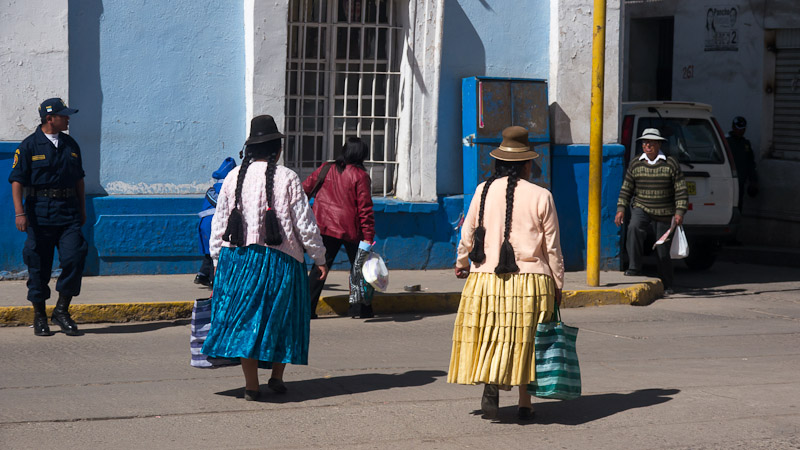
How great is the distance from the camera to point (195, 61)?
11180 millimetres

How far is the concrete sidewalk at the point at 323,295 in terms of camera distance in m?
9.26

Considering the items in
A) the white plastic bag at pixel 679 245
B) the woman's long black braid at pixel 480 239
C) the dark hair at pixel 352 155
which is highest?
the dark hair at pixel 352 155

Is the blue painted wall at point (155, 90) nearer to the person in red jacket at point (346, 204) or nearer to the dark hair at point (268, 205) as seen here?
the person in red jacket at point (346, 204)

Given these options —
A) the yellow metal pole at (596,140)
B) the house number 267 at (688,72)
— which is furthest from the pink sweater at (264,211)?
the house number 267 at (688,72)

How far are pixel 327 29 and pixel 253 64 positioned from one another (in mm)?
1197

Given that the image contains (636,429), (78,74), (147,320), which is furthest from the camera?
(78,74)

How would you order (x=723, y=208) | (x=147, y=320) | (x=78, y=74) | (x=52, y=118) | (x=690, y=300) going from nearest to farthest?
(x=52, y=118), (x=147, y=320), (x=78, y=74), (x=690, y=300), (x=723, y=208)

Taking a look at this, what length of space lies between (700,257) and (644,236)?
2854 mm

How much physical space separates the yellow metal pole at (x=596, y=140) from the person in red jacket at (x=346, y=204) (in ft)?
9.51

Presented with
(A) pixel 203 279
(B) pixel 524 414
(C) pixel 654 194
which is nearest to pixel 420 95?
(C) pixel 654 194

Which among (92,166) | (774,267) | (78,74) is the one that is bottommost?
(774,267)

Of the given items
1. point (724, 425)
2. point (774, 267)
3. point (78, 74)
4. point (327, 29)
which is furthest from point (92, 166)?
point (774, 267)

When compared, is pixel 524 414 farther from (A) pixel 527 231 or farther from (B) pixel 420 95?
(B) pixel 420 95

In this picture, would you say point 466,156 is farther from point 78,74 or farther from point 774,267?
point 774,267
